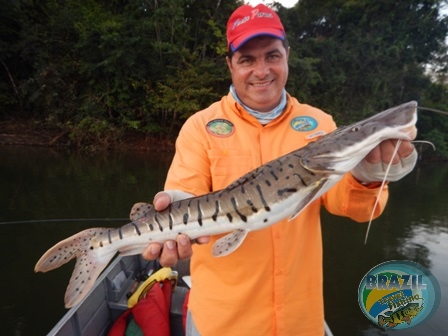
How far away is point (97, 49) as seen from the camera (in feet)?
75.4

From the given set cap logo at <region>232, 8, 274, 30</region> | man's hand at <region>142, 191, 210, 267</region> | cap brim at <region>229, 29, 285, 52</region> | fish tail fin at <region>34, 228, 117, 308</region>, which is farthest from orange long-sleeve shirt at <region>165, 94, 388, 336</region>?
fish tail fin at <region>34, 228, 117, 308</region>

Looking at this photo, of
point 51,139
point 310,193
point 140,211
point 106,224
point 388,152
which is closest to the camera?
point 388,152

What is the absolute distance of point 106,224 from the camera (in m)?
10.3

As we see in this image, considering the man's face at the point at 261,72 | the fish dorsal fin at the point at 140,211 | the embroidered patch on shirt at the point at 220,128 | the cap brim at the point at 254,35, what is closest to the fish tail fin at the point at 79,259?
the fish dorsal fin at the point at 140,211

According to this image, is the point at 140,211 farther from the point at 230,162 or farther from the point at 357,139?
the point at 357,139

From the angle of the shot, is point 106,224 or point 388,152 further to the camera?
point 106,224

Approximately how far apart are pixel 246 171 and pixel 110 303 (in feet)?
11.3

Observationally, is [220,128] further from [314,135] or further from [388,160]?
[388,160]

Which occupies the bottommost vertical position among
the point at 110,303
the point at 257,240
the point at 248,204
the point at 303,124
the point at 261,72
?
the point at 110,303

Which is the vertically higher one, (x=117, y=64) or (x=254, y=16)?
(x=117, y=64)

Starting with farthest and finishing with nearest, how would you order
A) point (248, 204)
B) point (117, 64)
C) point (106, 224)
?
point (117, 64)
point (106, 224)
point (248, 204)

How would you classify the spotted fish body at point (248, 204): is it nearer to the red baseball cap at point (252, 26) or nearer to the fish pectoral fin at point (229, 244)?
the fish pectoral fin at point (229, 244)

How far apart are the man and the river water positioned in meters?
4.19

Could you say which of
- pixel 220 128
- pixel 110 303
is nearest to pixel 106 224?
pixel 110 303
